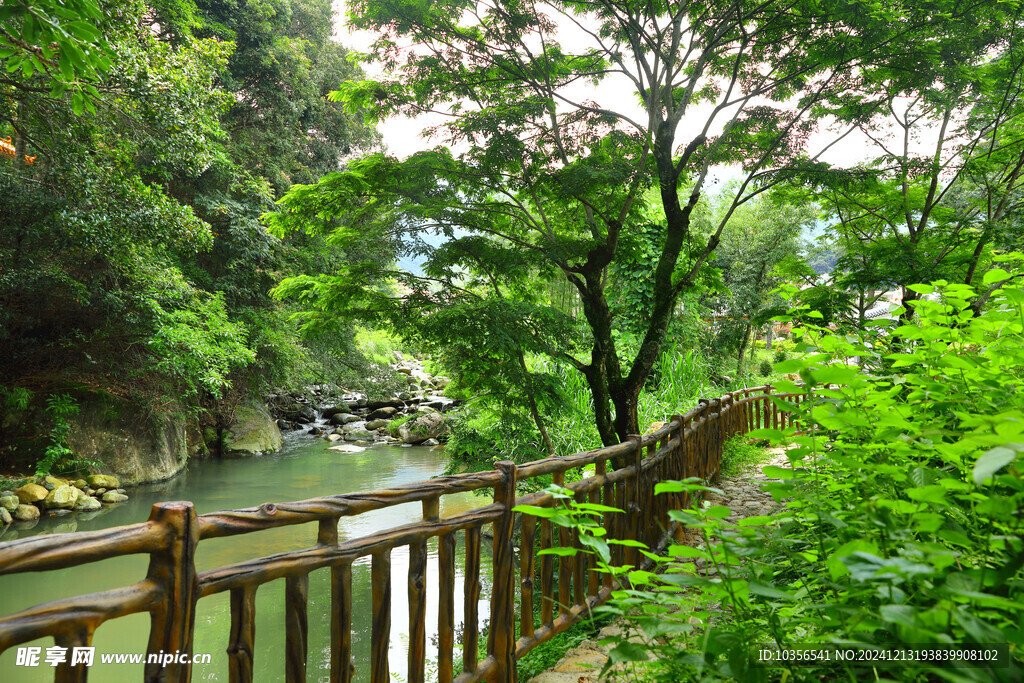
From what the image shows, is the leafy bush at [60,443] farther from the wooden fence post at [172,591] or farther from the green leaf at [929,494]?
the green leaf at [929,494]

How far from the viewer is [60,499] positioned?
27.8 ft

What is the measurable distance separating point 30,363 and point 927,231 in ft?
43.3

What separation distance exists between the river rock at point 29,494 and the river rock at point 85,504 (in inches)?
17.1

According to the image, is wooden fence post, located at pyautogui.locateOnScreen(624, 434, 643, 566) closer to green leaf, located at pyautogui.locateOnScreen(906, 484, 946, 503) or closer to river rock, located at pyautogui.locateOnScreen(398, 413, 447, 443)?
green leaf, located at pyautogui.locateOnScreen(906, 484, 946, 503)

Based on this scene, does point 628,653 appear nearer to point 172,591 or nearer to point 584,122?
point 172,591

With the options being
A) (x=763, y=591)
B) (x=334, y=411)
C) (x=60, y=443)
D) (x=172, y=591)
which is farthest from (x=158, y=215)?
(x=334, y=411)

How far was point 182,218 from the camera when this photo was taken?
870 centimetres

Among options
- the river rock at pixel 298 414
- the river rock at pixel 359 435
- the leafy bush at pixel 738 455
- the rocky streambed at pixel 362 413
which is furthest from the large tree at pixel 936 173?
the river rock at pixel 298 414

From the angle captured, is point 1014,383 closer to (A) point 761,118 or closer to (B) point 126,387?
(A) point 761,118

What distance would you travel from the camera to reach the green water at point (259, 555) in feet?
16.4

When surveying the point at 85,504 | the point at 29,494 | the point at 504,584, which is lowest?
the point at 85,504

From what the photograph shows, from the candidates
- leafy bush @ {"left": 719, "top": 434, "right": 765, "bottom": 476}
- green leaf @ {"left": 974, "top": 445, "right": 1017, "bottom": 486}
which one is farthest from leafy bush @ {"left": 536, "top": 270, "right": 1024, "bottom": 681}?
leafy bush @ {"left": 719, "top": 434, "right": 765, "bottom": 476}

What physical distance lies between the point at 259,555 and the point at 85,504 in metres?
3.22

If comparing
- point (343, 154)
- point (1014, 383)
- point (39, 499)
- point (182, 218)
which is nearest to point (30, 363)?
point (39, 499)
